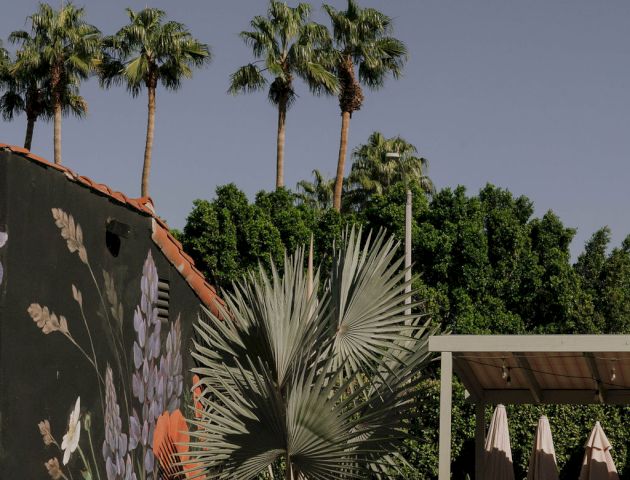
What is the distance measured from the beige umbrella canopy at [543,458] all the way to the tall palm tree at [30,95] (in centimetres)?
2991

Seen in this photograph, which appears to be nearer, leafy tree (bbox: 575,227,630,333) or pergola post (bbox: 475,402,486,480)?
pergola post (bbox: 475,402,486,480)

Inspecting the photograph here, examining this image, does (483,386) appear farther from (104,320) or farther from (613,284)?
(613,284)

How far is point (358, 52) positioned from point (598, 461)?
28.9 m

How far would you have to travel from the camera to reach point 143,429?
11609 mm

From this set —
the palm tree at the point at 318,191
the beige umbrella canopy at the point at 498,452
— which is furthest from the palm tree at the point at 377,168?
the beige umbrella canopy at the point at 498,452

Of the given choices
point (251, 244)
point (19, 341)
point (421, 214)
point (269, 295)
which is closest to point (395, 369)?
point (269, 295)

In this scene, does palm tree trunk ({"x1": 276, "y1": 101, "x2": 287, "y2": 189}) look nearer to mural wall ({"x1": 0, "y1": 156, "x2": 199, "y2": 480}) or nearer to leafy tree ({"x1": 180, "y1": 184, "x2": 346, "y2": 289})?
leafy tree ({"x1": 180, "y1": 184, "x2": 346, "y2": 289})

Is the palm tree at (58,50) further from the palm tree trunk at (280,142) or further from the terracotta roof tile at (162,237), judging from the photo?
the terracotta roof tile at (162,237)

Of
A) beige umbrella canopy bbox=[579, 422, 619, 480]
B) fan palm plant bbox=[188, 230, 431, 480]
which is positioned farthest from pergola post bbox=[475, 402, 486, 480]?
fan palm plant bbox=[188, 230, 431, 480]

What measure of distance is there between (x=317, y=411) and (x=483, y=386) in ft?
15.3

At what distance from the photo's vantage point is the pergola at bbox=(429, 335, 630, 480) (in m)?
9.82

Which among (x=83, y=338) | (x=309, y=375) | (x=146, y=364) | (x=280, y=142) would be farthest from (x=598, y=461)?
(x=280, y=142)

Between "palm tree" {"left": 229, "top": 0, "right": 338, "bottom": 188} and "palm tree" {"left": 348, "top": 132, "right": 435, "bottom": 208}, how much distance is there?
8.99 m

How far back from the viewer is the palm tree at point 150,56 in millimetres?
40156
